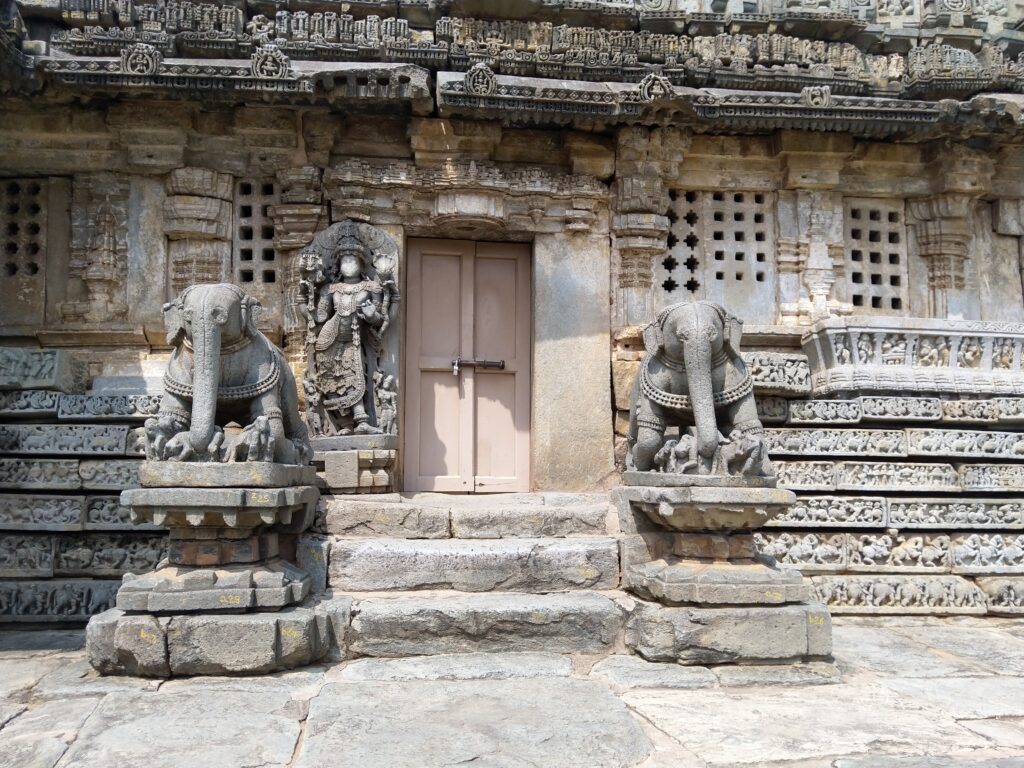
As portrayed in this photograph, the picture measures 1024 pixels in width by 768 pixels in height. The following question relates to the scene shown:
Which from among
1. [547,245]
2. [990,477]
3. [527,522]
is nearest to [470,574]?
[527,522]

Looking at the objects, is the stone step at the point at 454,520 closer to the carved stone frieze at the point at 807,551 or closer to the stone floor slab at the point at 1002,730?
the carved stone frieze at the point at 807,551

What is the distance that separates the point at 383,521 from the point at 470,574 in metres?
0.72

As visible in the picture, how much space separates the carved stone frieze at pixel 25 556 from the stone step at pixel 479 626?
2632 millimetres

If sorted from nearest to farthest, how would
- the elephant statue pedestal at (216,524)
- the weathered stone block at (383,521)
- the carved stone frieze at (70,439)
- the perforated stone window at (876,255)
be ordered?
1. the elephant statue pedestal at (216,524)
2. the weathered stone block at (383,521)
3. the carved stone frieze at (70,439)
4. the perforated stone window at (876,255)

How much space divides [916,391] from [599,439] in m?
2.61

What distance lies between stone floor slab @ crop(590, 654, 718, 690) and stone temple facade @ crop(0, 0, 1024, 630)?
1166 millimetres

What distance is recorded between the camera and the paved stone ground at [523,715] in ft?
10.6

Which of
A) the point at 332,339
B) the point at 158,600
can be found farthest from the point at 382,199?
the point at 158,600

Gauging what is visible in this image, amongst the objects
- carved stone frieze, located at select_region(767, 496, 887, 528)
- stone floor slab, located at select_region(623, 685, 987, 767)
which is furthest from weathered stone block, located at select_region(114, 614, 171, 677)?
carved stone frieze, located at select_region(767, 496, 887, 528)

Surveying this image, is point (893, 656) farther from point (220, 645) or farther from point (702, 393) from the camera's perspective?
point (220, 645)

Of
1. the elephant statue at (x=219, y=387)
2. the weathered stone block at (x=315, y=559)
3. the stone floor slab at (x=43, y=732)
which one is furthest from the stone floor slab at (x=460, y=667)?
the elephant statue at (x=219, y=387)

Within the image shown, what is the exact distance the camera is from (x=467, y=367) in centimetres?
739

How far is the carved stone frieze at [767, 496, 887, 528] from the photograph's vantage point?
6.24 meters

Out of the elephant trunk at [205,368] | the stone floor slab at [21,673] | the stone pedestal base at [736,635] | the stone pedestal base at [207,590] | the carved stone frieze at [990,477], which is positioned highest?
the elephant trunk at [205,368]
